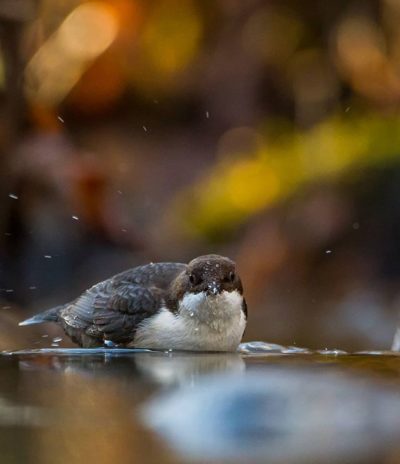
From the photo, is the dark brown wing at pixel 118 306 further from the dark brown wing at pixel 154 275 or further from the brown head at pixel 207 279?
the brown head at pixel 207 279

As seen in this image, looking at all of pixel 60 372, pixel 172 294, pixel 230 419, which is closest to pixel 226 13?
pixel 172 294

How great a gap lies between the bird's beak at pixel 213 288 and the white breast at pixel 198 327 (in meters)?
0.02

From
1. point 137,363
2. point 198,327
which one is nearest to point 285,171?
point 198,327

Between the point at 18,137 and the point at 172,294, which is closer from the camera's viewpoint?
the point at 172,294

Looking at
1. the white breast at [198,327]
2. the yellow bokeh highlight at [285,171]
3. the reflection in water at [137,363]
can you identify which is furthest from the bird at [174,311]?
the yellow bokeh highlight at [285,171]

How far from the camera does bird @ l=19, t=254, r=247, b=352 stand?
21.8ft

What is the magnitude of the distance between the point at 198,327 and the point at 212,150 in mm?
6001

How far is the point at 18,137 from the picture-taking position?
36.8ft

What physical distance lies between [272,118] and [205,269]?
232 inches

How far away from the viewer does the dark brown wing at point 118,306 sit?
690cm

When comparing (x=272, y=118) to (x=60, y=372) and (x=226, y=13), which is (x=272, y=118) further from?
(x=60, y=372)

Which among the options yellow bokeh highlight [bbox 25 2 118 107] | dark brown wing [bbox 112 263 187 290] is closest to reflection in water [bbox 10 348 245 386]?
dark brown wing [bbox 112 263 187 290]

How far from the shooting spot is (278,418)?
13.8 ft

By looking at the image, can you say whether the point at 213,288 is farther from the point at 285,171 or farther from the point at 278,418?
the point at 285,171
